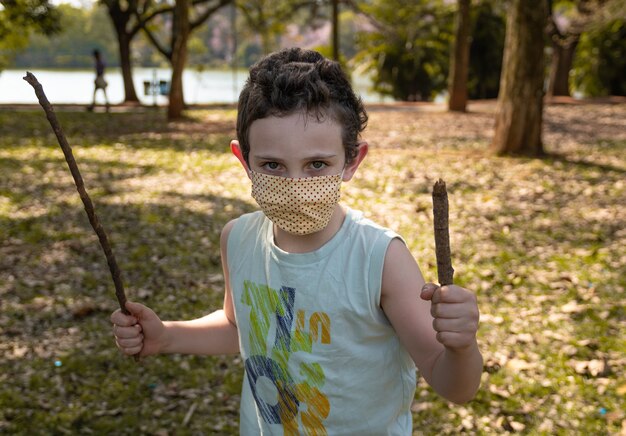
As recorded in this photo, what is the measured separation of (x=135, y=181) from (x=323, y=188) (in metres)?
8.87

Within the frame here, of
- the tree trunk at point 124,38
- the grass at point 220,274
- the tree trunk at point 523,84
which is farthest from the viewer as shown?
the tree trunk at point 124,38

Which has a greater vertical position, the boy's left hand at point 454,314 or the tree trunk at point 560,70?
the tree trunk at point 560,70

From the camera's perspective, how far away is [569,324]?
4.87 meters

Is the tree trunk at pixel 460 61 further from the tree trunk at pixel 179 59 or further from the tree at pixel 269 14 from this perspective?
the tree at pixel 269 14

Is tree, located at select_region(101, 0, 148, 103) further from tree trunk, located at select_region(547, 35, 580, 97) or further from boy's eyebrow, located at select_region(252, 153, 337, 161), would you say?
boy's eyebrow, located at select_region(252, 153, 337, 161)

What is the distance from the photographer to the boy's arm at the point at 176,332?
1.88 metres

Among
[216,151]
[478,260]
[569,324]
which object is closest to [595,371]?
[569,324]

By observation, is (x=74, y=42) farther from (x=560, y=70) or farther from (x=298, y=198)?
(x=298, y=198)

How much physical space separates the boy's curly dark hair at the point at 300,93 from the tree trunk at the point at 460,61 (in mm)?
17293

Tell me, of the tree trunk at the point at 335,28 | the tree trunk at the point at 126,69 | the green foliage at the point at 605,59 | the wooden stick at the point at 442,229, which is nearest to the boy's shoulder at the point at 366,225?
the wooden stick at the point at 442,229

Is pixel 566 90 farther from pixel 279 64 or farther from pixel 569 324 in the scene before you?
pixel 279 64

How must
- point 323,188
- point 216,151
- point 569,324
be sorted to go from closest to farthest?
1. point 323,188
2. point 569,324
3. point 216,151

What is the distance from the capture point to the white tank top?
1.67 metres

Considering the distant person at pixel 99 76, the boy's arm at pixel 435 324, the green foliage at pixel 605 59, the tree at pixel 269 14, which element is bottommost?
the boy's arm at pixel 435 324
